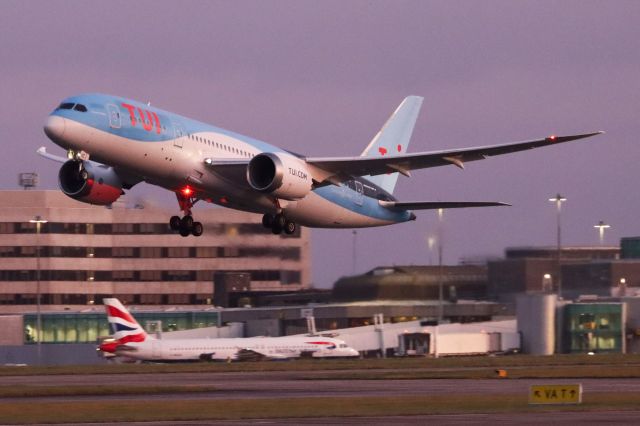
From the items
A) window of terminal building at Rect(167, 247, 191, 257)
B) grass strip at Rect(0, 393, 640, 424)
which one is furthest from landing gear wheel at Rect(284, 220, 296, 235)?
window of terminal building at Rect(167, 247, 191, 257)

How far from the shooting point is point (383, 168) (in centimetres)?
6169

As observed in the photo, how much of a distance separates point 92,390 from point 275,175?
15.1m

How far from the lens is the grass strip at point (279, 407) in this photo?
48.6m

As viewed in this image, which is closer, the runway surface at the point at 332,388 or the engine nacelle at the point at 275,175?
the runway surface at the point at 332,388

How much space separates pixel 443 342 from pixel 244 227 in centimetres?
2032

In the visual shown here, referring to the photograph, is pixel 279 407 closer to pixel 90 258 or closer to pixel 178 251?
pixel 178 251

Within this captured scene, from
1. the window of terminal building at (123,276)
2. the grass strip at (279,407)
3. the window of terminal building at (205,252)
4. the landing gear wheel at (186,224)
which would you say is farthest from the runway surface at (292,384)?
the window of terminal building at (123,276)

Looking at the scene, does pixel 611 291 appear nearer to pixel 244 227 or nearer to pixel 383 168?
pixel 244 227

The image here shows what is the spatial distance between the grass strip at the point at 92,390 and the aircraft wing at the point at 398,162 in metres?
11.8

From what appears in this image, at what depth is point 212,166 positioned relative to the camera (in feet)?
188

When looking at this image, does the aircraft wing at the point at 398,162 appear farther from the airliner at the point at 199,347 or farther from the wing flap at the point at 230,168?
the airliner at the point at 199,347

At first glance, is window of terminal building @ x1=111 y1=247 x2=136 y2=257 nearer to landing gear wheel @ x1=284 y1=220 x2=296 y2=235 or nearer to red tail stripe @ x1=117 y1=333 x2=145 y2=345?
red tail stripe @ x1=117 y1=333 x2=145 y2=345

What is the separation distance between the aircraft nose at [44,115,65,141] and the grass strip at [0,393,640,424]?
427 inches

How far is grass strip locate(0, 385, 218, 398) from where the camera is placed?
204 ft
